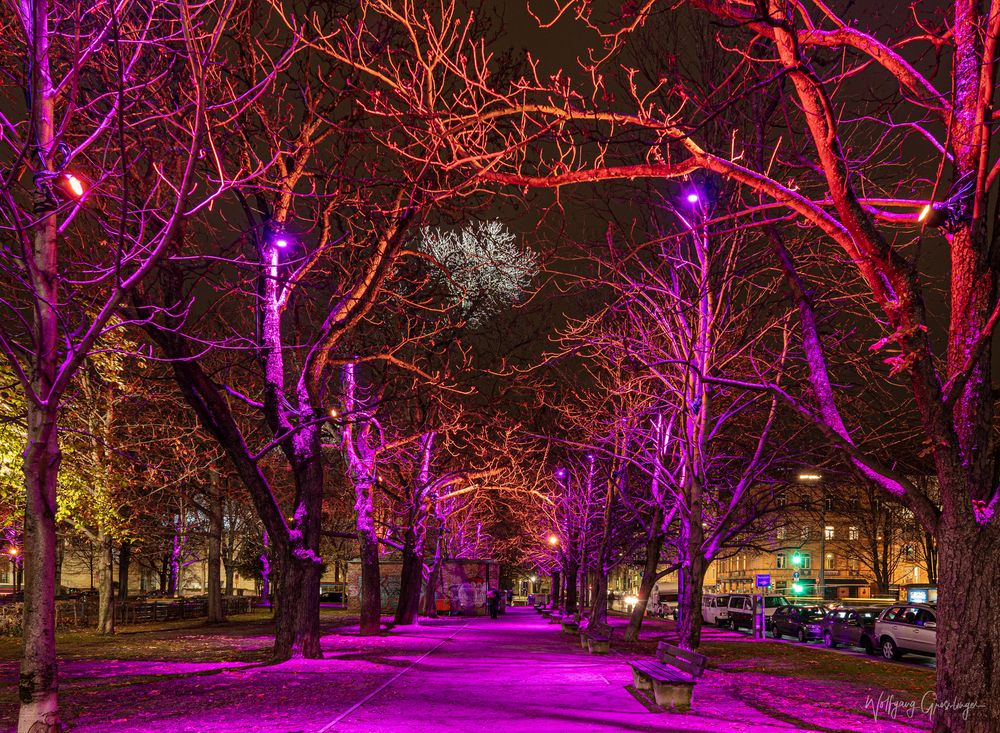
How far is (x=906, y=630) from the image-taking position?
87.9 feet

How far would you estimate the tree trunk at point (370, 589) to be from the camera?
26172 mm

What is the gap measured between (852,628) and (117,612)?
94.8 ft

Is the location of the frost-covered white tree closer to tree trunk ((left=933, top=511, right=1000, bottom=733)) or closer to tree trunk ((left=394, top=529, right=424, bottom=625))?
tree trunk ((left=394, top=529, right=424, bottom=625))

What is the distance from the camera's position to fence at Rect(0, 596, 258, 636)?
98.8 ft

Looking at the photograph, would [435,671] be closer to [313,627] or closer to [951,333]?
[313,627]

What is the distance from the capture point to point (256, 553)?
57562mm

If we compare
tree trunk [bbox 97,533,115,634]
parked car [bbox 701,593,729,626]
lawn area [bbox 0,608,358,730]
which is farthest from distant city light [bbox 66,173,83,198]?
parked car [bbox 701,593,729,626]

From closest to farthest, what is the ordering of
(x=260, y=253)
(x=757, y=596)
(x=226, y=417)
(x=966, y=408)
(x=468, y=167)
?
1. (x=966, y=408)
2. (x=468, y=167)
3. (x=226, y=417)
4. (x=260, y=253)
5. (x=757, y=596)

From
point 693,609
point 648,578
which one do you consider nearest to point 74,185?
Answer: point 693,609

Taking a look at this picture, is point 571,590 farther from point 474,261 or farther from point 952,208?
point 952,208

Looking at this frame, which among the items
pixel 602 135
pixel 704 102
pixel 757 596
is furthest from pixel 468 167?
pixel 757 596

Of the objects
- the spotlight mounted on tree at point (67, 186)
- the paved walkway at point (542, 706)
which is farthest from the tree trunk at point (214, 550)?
the spotlight mounted on tree at point (67, 186)

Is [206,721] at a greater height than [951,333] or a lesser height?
lesser

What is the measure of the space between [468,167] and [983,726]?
23.1 feet
